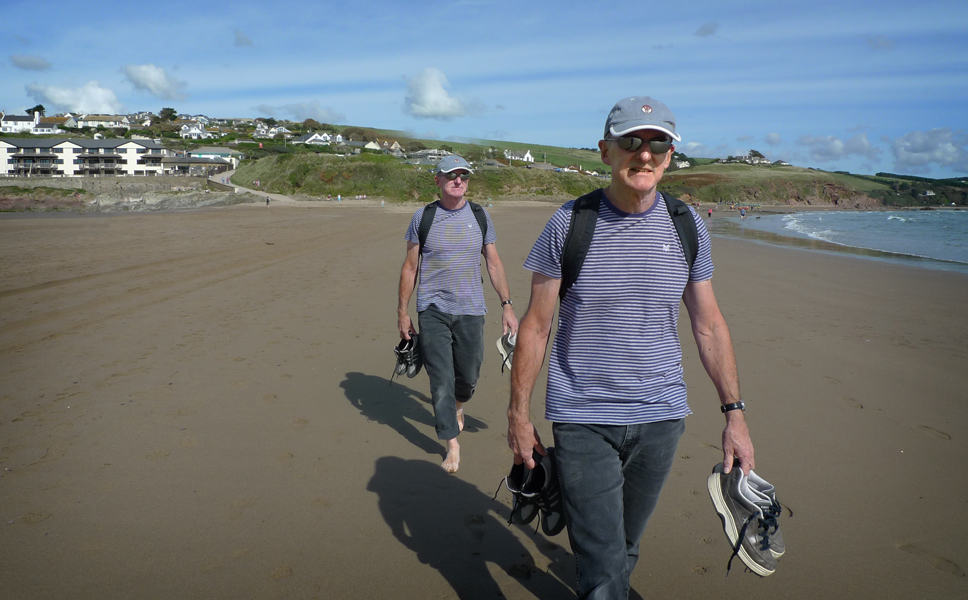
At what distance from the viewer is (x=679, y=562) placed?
124 inches

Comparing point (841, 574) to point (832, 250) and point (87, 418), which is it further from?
point (832, 250)

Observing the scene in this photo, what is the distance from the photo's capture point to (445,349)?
418cm

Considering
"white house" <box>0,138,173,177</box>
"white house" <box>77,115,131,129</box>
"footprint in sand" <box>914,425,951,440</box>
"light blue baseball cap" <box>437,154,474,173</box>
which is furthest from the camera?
"white house" <box>77,115,131,129</box>

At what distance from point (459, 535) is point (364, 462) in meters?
1.13

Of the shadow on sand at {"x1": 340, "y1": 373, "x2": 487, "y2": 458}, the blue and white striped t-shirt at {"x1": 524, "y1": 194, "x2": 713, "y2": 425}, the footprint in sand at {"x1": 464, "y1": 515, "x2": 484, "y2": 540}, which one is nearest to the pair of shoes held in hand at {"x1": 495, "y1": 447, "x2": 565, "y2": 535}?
the blue and white striped t-shirt at {"x1": 524, "y1": 194, "x2": 713, "y2": 425}

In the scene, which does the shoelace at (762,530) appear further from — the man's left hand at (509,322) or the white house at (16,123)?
the white house at (16,123)

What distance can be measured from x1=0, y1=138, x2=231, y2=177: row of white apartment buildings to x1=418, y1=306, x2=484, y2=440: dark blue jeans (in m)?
75.2

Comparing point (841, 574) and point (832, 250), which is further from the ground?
point (832, 250)

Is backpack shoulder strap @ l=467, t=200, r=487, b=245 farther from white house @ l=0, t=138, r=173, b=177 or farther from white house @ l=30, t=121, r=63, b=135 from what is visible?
white house @ l=30, t=121, r=63, b=135

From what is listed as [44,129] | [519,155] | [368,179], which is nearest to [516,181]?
[368,179]

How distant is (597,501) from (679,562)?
145 centimetres

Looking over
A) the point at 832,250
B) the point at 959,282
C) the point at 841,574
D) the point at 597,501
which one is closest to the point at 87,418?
the point at 597,501

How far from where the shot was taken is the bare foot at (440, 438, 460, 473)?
13.6 feet

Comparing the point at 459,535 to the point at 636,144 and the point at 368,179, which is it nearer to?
the point at 636,144
